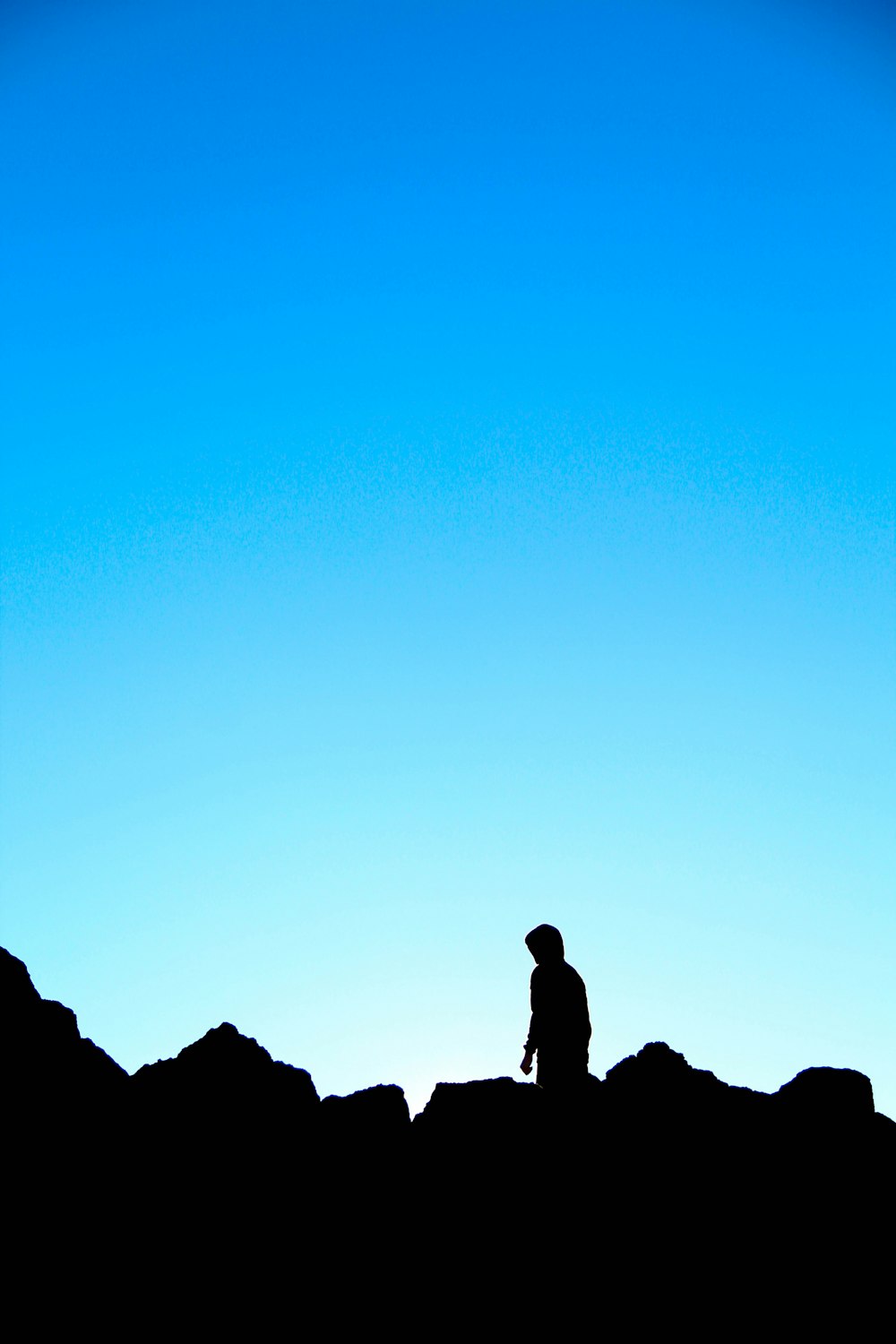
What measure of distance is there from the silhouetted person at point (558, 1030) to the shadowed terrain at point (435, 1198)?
15.4 inches

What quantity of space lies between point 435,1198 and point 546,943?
3843 mm

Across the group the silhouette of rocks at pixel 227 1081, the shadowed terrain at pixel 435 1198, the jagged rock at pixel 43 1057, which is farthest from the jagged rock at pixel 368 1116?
the jagged rock at pixel 43 1057

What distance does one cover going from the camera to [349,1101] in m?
14.2

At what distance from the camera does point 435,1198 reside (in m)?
12.8

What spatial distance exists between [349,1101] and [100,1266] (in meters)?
3.81

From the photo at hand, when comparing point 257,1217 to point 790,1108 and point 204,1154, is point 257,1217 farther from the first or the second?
point 790,1108

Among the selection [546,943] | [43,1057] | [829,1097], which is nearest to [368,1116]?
[546,943]

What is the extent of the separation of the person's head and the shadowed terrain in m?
1.85

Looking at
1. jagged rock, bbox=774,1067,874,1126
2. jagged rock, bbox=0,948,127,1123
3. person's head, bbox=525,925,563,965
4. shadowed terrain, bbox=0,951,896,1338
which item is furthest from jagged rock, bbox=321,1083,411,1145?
jagged rock, bbox=774,1067,874,1126

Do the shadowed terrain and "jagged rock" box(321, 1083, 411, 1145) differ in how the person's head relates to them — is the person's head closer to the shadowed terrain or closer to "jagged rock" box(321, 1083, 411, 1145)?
the shadowed terrain

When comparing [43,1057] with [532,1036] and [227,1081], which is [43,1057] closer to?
[227,1081]

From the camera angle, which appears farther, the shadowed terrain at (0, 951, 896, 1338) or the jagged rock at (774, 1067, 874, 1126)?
the jagged rock at (774, 1067, 874, 1126)

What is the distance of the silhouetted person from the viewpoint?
1428 centimetres

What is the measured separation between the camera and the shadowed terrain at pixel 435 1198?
11484mm
